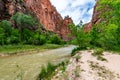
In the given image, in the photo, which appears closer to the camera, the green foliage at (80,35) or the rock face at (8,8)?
the green foliage at (80,35)

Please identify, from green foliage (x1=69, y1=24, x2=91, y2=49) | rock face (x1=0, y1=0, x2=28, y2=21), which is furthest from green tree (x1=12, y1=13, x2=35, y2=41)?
green foliage (x1=69, y1=24, x2=91, y2=49)

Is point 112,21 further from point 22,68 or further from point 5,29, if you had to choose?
point 5,29

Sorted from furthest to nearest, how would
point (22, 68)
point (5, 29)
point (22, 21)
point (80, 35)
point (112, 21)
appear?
point (22, 21), point (5, 29), point (80, 35), point (112, 21), point (22, 68)

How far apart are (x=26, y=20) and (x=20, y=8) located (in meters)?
31.0

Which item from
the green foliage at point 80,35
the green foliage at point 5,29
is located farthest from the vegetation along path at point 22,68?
the green foliage at point 5,29

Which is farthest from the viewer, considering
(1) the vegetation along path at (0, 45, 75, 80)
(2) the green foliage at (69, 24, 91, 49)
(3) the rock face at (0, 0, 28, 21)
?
(3) the rock face at (0, 0, 28, 21)

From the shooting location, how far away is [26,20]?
362 ft

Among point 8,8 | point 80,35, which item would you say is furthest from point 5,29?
point 80,35

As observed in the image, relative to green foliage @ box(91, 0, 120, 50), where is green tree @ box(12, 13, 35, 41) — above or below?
above

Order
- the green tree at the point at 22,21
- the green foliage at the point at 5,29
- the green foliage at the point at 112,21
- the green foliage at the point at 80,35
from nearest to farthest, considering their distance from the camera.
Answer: the green foliage at the point at 112,21 → the green foliage at the point at 80,35 → the green foliage at the point at 5,29 → the green tree at the point at 22,21

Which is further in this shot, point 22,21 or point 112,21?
point 22,21

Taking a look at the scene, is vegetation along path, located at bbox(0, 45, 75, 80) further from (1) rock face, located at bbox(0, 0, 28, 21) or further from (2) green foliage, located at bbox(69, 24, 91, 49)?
(1) rock face, located at bbox(0, 0, 28, 21)

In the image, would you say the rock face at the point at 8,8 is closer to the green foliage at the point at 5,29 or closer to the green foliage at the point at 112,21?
the green foliage at the point at 5,29

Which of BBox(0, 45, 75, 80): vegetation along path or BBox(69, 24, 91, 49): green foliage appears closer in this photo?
BBox(0, 45, 75, 80): vegetation along path
